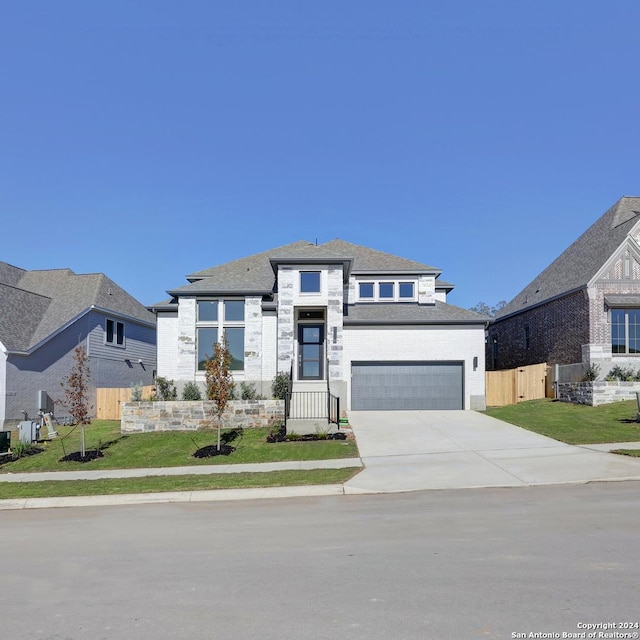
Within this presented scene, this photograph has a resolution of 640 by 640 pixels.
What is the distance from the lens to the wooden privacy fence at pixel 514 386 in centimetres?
2742

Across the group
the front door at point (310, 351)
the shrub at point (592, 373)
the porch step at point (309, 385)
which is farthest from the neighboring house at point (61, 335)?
the shrub at point (592, 373)

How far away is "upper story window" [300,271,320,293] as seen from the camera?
24.6 m

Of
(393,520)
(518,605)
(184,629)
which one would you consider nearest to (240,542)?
(393,520)

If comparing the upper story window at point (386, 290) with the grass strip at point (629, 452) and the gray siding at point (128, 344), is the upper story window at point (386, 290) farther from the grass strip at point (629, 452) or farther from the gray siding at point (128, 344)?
the grass strip at point (629, 452)

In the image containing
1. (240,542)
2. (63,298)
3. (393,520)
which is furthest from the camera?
(63,298)

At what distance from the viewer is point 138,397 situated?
23.4m

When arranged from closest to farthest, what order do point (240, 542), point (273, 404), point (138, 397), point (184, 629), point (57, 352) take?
point (184, 629) → point (240, 542) → point (273, 404) → point (138, 397) → point (57, 352)

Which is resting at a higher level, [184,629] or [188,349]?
[188,349]

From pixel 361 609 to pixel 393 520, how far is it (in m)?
3.90

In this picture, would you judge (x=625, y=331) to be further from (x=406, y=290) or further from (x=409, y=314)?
(x=406, y=290)

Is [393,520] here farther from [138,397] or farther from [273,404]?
[138,397]

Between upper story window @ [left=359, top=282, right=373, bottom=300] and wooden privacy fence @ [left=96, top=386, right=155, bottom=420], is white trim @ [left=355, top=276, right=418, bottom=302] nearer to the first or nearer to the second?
upper story window @ [left=359, top=282, right=373, bottom=300]

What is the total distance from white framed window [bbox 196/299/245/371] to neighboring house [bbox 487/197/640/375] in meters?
15.7

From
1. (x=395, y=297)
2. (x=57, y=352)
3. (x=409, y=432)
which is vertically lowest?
(x=409, y=432)
